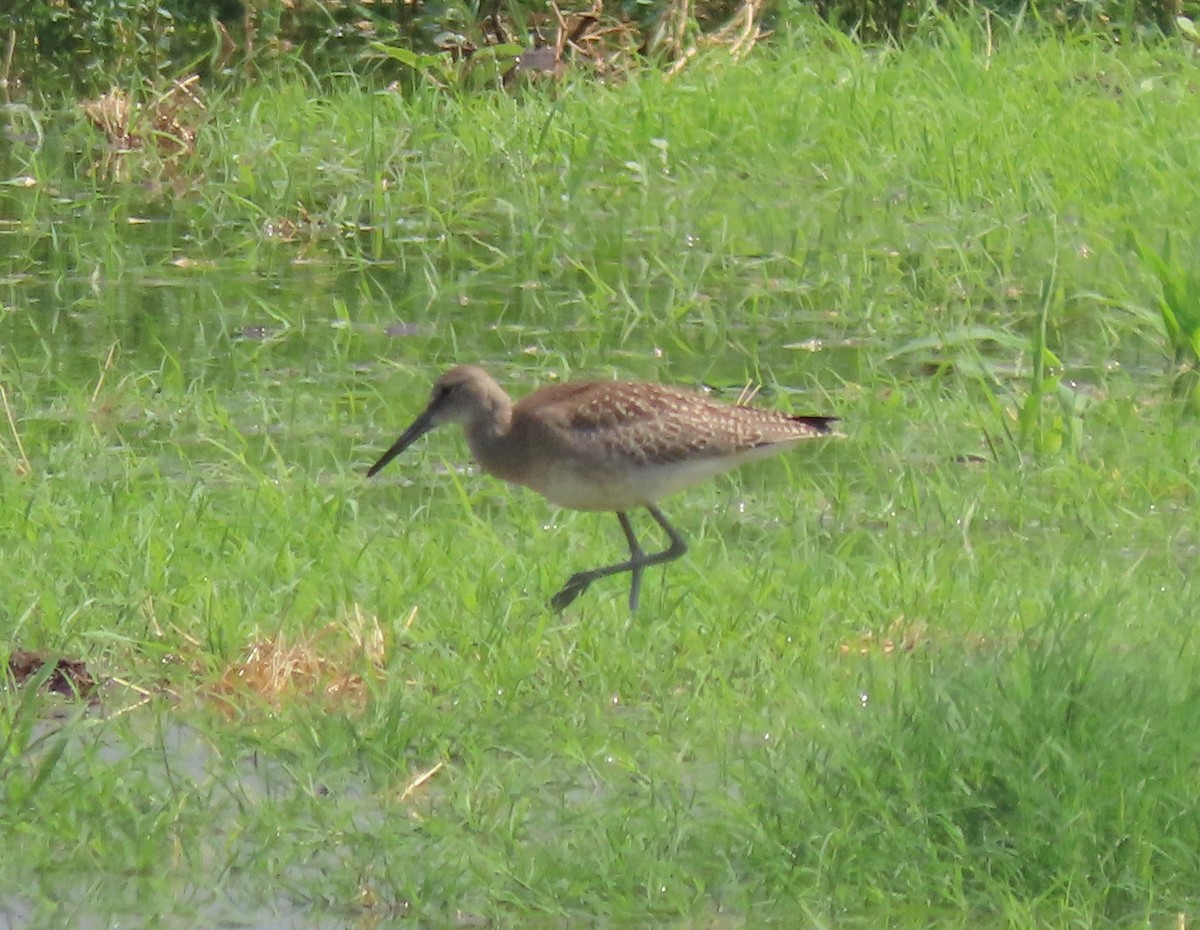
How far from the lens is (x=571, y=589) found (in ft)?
20.3

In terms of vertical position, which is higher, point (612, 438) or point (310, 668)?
point (612, 438)

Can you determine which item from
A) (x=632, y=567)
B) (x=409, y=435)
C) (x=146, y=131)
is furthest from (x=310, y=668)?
(x=146, y=131)

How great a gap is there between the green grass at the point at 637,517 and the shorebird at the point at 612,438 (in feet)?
0.69

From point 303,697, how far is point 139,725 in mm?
362

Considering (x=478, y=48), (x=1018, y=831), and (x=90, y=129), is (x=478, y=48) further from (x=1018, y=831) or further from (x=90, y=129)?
(x=1018, y=831)

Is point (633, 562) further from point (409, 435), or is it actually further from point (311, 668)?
point (311, 668)

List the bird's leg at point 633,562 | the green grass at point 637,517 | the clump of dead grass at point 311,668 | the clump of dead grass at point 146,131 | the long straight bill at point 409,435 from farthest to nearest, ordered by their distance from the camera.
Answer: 1. the clump of dead grass at point 146,131
2. the long straight bill at point 409,435
3. the bird's leg at point 633,562
4. the clump of dead grass at point 311,668
5. the green grass at point 637,517

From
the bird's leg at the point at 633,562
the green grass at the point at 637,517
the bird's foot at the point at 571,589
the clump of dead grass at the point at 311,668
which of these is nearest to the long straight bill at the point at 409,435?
the green grass at the point at 637,517

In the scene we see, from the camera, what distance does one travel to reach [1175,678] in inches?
199

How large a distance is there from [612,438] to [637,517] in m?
1.06

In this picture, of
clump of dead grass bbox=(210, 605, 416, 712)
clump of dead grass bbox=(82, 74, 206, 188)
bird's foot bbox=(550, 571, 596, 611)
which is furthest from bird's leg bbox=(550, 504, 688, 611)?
clump of dead grass bbox=(82, 74, 206, 188)

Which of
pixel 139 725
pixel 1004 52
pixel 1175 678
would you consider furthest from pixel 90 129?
pixel 1175 678

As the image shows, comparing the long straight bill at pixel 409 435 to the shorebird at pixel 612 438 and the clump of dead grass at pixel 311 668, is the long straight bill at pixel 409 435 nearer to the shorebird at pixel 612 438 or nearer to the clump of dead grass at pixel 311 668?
the shorebird at pixel 612 438

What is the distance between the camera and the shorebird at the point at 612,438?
6.46m
